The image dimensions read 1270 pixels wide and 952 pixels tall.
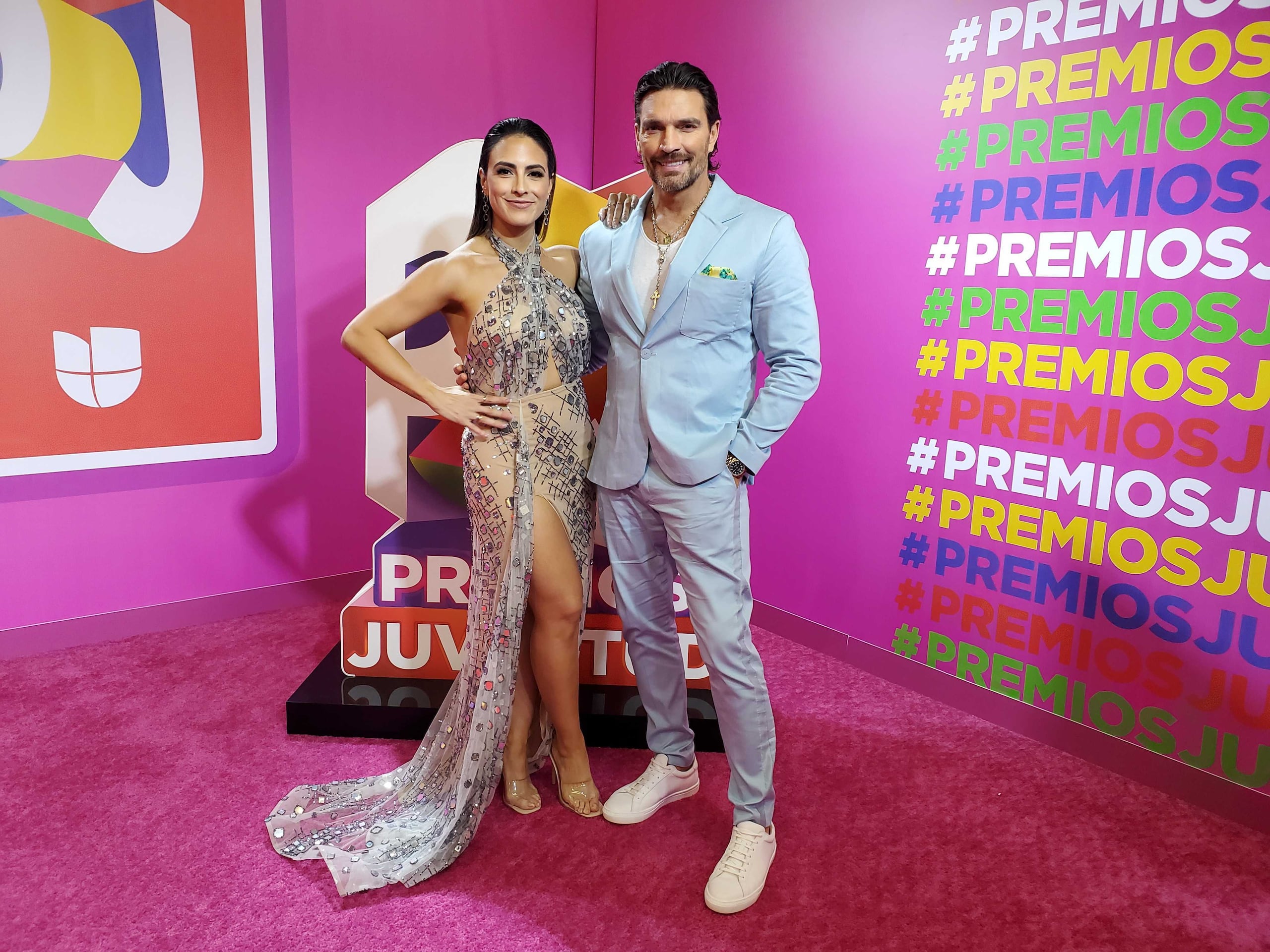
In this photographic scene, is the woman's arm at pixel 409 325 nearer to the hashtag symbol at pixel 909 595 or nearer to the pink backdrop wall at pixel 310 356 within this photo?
the pink backdrop wall at pixel 310 356

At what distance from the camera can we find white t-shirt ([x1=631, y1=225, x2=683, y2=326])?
2.10m

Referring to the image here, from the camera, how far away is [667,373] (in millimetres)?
2039

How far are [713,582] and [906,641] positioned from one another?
1473mm

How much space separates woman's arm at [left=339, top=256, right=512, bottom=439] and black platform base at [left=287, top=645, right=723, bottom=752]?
1014mm

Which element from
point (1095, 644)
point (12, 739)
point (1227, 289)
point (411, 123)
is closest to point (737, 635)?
point (1095, 644)

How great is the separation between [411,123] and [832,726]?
3.03m

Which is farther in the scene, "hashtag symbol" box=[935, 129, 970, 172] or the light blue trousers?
"hashtag symbol" box=[935, 129, 970, 172]

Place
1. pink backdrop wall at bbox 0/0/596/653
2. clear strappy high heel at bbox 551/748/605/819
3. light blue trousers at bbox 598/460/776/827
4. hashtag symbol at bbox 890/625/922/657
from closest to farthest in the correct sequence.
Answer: light blue trousers at bbox 598/460/776/827, clear strappy high heel at bbox 551/748/605/819, hashtag symbol at bbox 890/625/922/657, pink backdrop wall at bbox 0/0/596/653

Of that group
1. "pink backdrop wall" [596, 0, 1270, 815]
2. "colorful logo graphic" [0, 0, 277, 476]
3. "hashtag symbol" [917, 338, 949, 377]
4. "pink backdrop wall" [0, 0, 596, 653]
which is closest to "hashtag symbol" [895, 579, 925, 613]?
"pink backdrop wall" [596, 0, 1270, 815]

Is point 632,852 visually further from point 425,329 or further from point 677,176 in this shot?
point 425,329

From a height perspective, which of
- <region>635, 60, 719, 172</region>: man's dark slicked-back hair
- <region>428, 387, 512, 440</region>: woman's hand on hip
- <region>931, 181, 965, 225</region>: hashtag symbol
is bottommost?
<region>428, 387, 512, 440</region>: woman's hand on hip

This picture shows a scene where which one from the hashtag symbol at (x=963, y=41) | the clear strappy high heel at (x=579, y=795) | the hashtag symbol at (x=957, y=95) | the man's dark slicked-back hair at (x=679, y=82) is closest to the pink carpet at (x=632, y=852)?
the clear strappy high heel at (x=579, y=795)

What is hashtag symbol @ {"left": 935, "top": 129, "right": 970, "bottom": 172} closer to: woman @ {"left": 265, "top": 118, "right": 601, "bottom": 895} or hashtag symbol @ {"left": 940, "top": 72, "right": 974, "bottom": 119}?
hashtag symbol @ {"left": 940, "top": 72, "right": 974, "bottom": 119}

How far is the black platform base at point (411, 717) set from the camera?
2.76 metres
